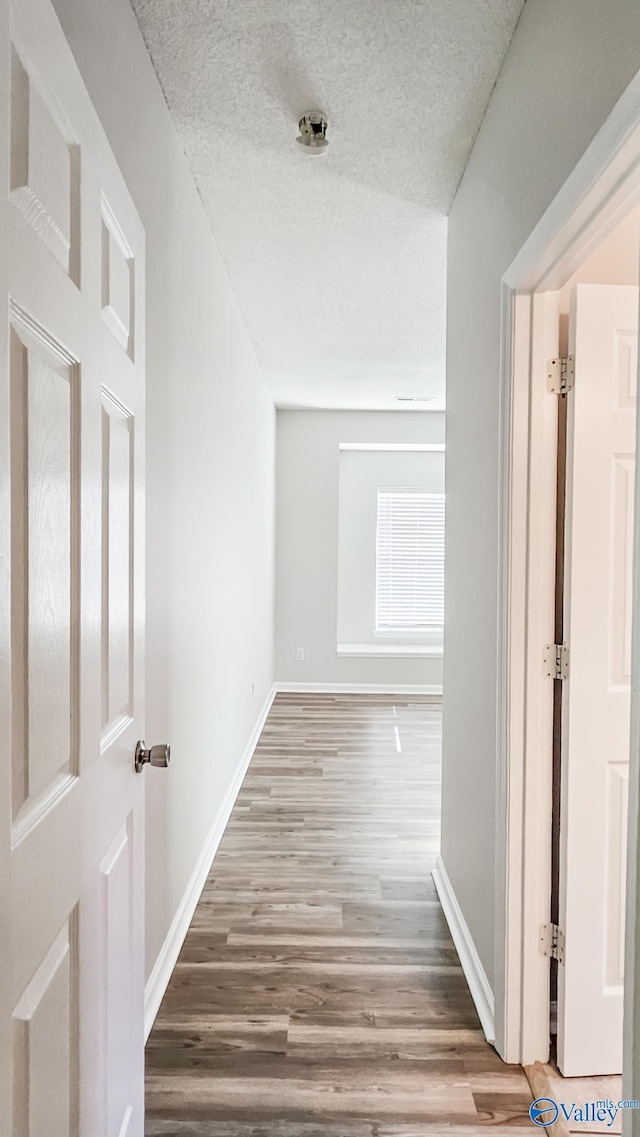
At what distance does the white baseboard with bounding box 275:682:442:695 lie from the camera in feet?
21.6

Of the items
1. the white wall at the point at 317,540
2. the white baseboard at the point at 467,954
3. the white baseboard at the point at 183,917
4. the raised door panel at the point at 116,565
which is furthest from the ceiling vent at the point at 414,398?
the raised door panel at the point at 116,565

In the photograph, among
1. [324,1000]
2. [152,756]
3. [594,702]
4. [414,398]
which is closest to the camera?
[152,756]

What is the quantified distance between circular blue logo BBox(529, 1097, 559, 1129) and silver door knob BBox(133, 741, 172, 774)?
1.24 metres

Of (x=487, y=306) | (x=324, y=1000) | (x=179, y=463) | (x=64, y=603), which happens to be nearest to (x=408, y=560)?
(x=179, y=463)

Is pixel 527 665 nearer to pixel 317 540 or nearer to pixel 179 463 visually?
pixel 179 463

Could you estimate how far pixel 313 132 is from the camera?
2115 mm

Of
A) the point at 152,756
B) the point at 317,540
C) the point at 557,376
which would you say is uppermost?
the point at 557,376

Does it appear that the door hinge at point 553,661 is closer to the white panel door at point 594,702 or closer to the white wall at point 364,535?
the white panel door at point 594,702

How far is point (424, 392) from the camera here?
569cm

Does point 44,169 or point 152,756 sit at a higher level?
point 44,169

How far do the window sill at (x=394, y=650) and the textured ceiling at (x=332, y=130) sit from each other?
136 inches

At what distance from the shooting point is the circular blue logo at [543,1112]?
5.21ft
